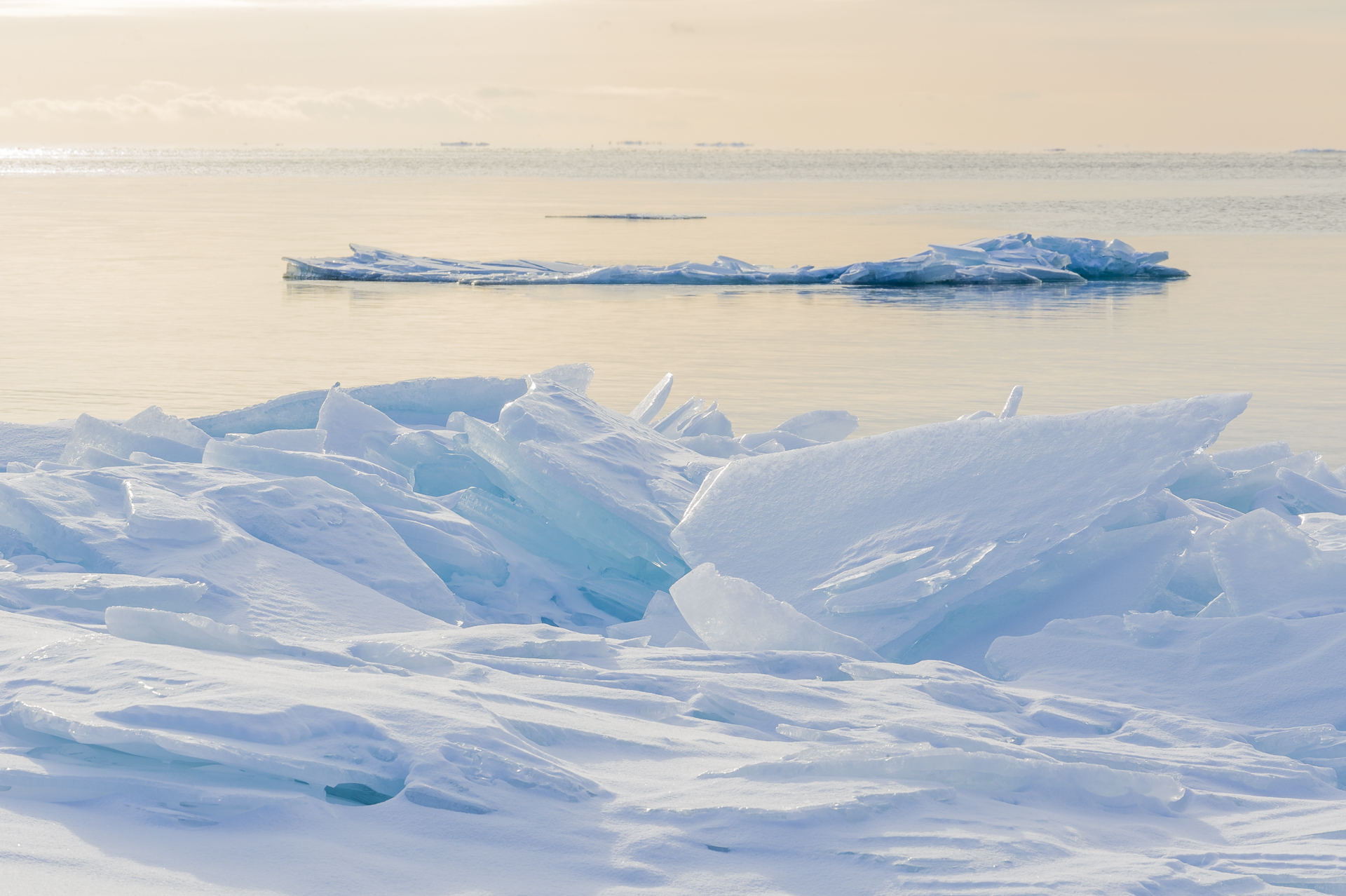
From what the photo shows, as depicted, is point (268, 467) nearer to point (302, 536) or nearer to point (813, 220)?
point (302, 536)

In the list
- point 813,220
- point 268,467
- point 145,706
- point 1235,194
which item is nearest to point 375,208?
point 813,220

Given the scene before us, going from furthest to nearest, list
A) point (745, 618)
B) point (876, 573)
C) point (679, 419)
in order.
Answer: point (679, 419), point (876, 573), point (745, 618)

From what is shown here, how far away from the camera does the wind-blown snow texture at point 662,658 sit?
94.7 inches

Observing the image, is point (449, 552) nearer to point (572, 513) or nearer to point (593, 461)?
point (572, 513)

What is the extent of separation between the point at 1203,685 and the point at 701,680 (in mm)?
1467

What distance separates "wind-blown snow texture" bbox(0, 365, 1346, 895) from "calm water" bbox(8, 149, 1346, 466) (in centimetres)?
399

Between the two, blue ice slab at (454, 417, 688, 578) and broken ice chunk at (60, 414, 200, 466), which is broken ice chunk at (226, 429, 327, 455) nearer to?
broken ice chunk at (60, 414, 200, 466)

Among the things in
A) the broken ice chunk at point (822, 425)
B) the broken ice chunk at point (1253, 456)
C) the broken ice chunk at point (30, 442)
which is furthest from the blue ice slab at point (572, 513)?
the broken ice chunk at point (1253, 456)

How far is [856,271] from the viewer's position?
1980 centimetres

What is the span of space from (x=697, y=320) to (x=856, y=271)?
17.6 ft

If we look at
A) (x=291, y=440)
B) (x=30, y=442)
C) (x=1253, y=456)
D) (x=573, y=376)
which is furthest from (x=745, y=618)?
(x=30, y=442)

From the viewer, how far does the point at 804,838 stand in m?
2.46

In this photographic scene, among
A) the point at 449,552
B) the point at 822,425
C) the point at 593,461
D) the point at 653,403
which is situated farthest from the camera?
the point at 822,425

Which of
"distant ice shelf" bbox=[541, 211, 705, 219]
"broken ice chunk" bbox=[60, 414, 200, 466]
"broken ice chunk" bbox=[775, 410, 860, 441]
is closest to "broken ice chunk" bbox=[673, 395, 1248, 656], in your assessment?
"broken ice chunk" bbox=[775, 410, 860, 441]
